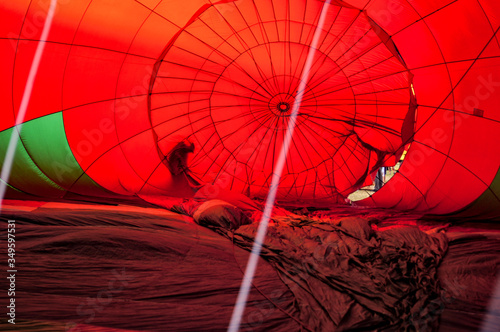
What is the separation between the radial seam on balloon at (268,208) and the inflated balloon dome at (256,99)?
0.14ft

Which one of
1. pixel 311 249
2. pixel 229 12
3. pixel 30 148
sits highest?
pixel 229 12

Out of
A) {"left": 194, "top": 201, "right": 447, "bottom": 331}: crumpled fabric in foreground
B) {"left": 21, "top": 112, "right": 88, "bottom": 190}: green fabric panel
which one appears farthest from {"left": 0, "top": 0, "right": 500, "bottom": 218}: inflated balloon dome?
{"left": 194, "top": 201, "right": 447, "bottom": 331}: crumpled fabric in foreground

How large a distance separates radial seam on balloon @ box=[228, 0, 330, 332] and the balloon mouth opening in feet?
0.20

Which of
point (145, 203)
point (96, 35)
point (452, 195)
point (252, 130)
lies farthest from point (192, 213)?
point (452, 195)

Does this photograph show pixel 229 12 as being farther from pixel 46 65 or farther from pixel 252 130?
pixel 46 65

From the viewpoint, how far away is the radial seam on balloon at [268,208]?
4.12 feet

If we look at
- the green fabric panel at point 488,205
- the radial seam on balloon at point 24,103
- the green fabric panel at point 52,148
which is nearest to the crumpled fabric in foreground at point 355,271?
the green fabric panel at point 488,205

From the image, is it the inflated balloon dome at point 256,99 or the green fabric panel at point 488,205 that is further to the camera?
the green fabric panel at point 488,205

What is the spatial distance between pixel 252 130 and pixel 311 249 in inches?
69.1

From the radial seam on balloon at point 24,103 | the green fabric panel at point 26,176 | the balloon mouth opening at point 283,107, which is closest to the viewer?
the radial seam on balloon at point 24,103

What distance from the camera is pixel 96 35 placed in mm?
2496

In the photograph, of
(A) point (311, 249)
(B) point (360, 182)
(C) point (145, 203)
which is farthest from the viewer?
(B) point (360, 182)

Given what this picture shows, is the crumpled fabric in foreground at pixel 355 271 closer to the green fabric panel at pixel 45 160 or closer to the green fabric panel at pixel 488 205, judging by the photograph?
the green fabric panel at pixel 488 205

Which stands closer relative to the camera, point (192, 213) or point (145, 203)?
point (192, 213)
